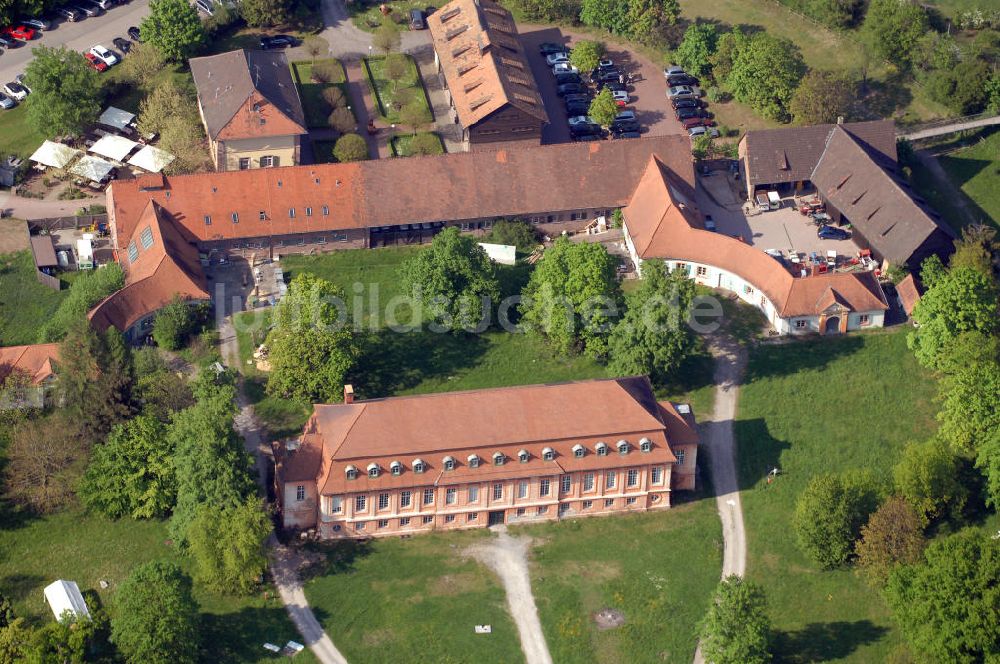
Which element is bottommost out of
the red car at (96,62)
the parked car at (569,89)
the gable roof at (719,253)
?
the gable roof at (719,253)

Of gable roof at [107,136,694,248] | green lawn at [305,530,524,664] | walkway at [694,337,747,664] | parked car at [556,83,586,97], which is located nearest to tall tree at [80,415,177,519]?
green lawn at [305,530,524,664]

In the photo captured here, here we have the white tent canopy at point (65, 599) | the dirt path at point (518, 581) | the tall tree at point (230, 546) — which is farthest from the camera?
the tall tree at point (230, 546)

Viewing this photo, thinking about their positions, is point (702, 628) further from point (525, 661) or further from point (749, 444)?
point (749, 444)

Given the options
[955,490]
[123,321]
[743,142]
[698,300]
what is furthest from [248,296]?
[955,490]

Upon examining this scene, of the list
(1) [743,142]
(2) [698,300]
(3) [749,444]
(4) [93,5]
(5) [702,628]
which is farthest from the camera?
(4) [93,5]

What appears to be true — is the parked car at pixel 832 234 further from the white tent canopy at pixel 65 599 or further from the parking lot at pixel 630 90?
the white tent canopy at pixel 65 599

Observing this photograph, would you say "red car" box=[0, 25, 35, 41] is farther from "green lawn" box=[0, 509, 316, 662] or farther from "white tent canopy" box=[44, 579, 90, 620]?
"white tent canopy" box=[44, 579, 90, 620]

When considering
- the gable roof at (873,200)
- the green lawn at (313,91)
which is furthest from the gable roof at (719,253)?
the green lawn at (313,91)
